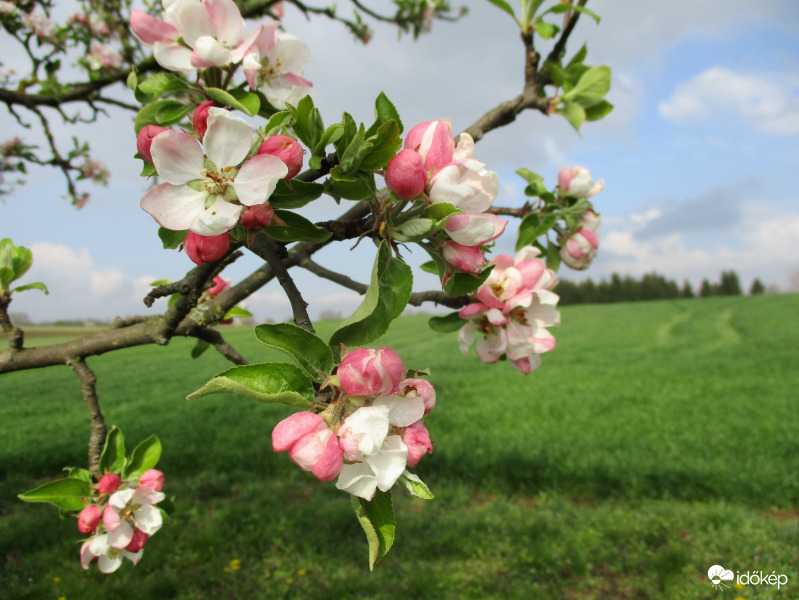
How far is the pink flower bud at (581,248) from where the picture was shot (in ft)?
5.37

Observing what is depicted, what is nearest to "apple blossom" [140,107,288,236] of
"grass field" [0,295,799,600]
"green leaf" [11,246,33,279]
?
"grass field" [0,295,799,600]

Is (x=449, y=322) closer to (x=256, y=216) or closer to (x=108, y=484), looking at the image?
(x=256, y=216)

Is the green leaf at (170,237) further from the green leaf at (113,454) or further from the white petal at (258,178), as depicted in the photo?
the green leaf at (113,454)

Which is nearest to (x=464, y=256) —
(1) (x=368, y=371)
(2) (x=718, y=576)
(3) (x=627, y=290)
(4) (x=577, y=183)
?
(1) (x=368, y=371)

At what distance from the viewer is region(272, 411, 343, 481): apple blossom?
2.28ft

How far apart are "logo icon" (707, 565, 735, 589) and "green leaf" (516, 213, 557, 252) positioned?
12.1ft

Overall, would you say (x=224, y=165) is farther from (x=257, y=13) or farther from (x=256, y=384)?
(x=257, y=13)

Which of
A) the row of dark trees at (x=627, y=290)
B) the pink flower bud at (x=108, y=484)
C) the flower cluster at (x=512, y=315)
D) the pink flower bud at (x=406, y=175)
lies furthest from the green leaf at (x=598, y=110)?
the row of dark trees at (x=627, y=290)

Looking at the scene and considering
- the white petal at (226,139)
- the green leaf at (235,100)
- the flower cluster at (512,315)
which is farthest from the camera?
the flower cluster at (512,315)

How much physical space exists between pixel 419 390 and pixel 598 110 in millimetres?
1430

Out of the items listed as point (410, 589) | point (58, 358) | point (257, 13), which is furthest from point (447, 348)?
point (58, 358)

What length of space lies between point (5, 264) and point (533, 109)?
1.72 metres

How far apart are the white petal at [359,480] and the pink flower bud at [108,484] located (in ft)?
3.37

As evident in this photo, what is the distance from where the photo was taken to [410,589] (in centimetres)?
434
